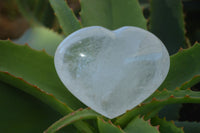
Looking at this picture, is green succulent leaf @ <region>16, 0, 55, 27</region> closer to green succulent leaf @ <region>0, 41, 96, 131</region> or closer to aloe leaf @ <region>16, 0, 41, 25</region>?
aloe leaf @ <region>16, 0, 41, 25</region>

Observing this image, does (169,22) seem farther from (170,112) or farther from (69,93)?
(69,93)

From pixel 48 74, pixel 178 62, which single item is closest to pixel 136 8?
pixel 178 62

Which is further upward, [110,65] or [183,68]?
[110,65]

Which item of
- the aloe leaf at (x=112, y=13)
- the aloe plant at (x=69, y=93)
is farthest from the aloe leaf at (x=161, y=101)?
the aloe leaf at (x=112, y=13)

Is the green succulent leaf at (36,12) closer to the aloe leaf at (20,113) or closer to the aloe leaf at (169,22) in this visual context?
the aloe leaf at (169,22)

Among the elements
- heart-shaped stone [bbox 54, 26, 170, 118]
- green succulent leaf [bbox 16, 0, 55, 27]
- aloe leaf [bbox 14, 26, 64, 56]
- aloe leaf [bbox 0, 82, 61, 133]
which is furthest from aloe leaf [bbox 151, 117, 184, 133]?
green succulent leaf [bbox 16, 0, 55, 27]

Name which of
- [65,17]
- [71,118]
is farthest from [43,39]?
[71,118]

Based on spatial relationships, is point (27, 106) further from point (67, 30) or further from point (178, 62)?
point (178, 62)
